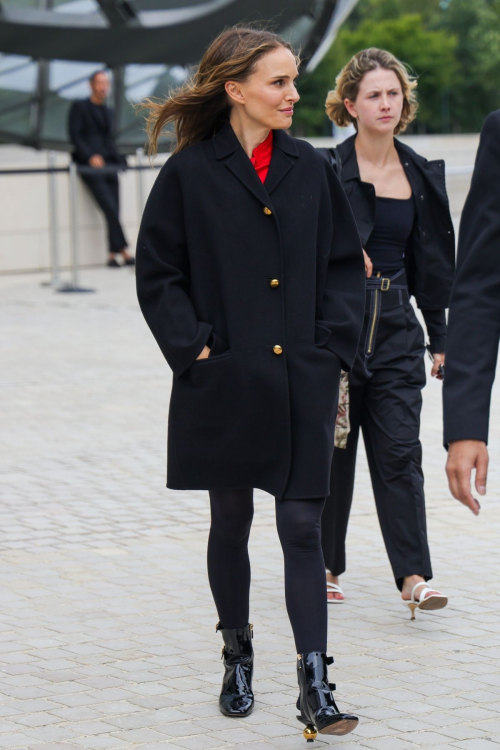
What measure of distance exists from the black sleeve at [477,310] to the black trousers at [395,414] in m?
2.22

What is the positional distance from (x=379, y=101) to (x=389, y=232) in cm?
49

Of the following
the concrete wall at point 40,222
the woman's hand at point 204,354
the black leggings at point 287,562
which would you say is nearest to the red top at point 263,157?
the woman's hand at point 204,354

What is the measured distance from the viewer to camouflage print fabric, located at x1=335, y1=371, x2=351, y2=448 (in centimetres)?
489

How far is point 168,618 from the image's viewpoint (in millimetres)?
4875

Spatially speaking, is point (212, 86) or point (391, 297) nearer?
point (212, 86)

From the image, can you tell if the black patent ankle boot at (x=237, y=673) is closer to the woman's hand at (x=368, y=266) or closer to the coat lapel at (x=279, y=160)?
the coat lapel at (x=279, y=160)

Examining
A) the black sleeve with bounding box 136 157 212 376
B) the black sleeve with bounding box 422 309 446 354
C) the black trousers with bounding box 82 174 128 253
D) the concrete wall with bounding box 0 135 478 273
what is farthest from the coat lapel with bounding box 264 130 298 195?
the black trousers with bounding box 82 174 128 253

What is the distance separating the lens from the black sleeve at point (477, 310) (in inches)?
103

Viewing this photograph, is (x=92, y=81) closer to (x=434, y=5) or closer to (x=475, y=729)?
(x=475, y=729)

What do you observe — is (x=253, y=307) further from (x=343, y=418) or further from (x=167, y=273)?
(x=343, y=418)

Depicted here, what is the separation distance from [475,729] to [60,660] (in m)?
1.40

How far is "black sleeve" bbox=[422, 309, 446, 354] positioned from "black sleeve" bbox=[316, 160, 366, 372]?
50.0 inches

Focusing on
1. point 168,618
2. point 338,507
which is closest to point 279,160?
point 338,507

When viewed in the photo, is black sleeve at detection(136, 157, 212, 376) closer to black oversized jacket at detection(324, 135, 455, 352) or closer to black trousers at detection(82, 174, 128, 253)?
black oversized jacket at detection(324, 135, 455, 352)
